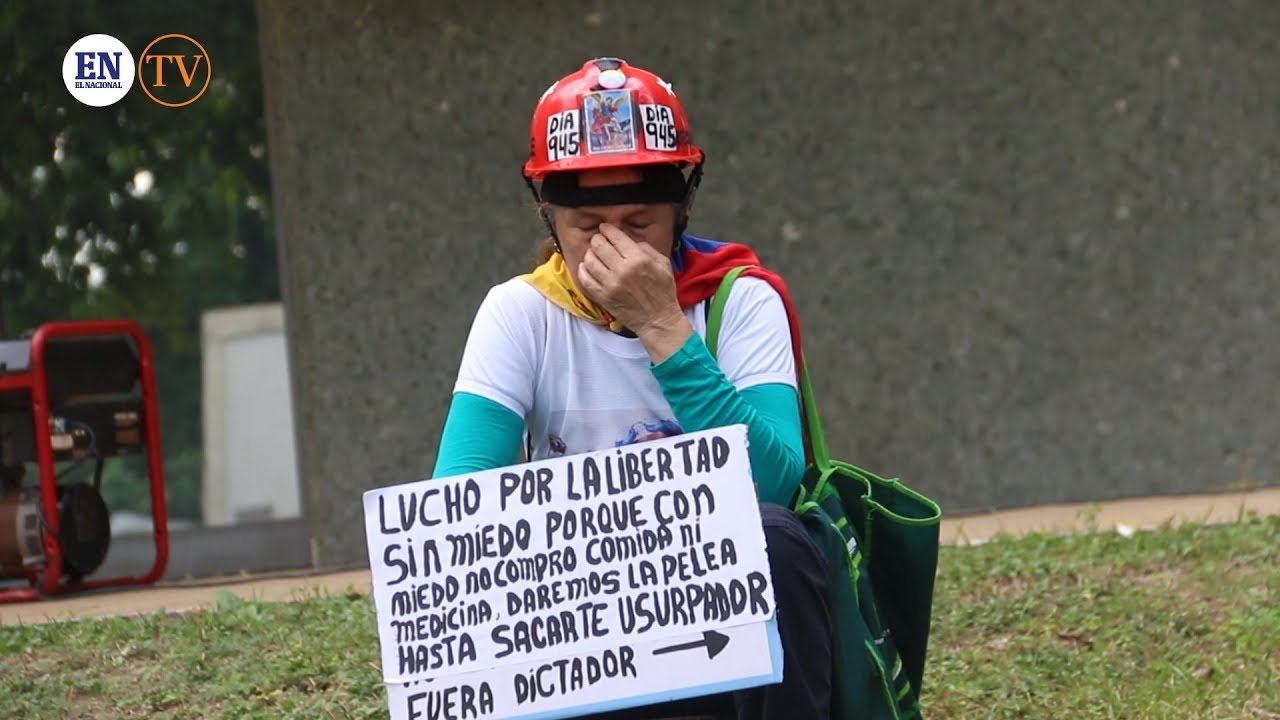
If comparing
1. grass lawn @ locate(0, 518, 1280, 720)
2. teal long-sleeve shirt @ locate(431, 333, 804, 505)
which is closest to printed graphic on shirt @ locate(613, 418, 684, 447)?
teal long-sleeve shirt @ locate(431, 333, 804, 505)

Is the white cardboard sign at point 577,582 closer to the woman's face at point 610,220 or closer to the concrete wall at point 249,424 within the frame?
the woman's face at point 610,220

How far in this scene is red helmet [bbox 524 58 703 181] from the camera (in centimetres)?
328

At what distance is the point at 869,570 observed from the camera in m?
3.34

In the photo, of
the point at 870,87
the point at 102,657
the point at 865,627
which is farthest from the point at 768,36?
the point at 865,627

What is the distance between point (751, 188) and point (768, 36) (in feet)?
1.94

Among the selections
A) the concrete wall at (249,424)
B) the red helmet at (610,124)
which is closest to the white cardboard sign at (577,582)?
the red helmet at (610,124)

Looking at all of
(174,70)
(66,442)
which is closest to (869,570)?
(66,442)

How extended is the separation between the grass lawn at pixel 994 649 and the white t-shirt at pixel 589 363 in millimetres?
1367

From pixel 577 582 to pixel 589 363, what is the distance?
0.52m

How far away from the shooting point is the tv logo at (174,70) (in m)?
7.48

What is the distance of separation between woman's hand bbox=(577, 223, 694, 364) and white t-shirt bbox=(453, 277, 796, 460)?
0.48 ft

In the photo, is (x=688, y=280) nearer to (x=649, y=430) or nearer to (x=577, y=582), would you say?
(x=649, y=430)

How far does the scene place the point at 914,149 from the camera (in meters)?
6.96

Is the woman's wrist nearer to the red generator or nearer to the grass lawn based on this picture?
the grass lawn
